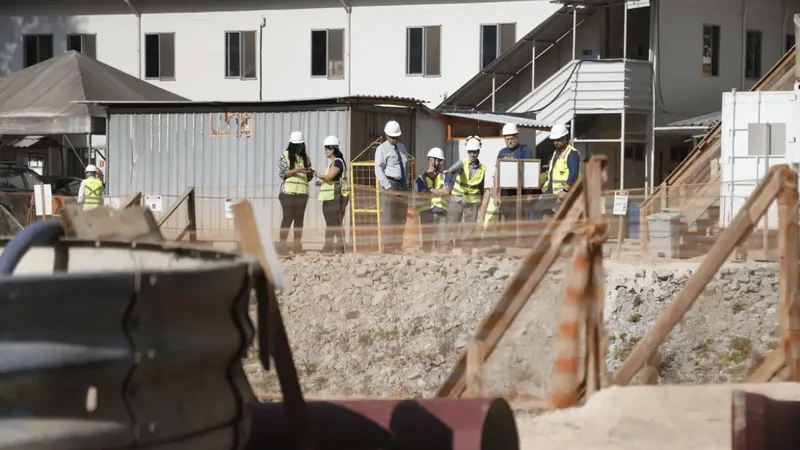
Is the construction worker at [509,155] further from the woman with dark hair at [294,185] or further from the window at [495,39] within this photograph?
the window at [495,39]

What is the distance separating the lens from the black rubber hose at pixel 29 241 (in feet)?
9.96

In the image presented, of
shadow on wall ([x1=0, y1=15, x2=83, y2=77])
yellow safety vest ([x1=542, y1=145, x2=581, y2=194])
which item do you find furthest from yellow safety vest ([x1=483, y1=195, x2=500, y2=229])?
shadow on wall ([x1=0, y1=15, x2=83, y2=77])

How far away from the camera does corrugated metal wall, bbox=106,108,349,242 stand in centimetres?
2328

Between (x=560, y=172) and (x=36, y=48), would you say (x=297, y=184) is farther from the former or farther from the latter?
(x=36, y=48)

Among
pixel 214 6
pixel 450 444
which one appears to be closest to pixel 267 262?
pixel 450 444

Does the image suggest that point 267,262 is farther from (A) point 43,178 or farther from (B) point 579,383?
(A) point 43,178

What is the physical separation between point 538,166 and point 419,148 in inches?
328

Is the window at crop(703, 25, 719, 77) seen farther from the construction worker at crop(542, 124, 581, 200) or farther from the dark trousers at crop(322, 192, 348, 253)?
the dark trousers at crop(322, 192, 348, 253)

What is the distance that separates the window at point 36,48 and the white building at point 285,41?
1.3 inches

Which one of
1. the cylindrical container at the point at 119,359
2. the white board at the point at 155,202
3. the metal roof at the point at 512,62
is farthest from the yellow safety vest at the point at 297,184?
the metal roof at the point at 512,62

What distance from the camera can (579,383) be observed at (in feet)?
26.4

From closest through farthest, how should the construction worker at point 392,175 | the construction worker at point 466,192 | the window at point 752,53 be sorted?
the construction worker at point 392,175 < the construction worker at point 466,192 < the window at point 752,53

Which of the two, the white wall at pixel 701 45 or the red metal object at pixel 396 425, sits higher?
the white wall at pixel 701 45

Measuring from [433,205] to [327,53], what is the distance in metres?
21.5
